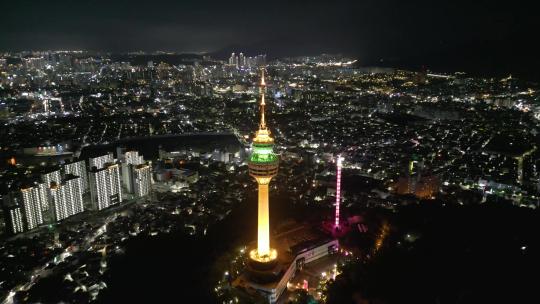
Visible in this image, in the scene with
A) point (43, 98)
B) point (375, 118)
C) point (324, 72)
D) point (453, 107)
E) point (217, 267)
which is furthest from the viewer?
point (324, 72)

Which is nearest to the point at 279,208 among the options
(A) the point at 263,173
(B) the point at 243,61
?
(A) the point at 263,173

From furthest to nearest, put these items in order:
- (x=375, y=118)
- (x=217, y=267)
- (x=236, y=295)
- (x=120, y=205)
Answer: (x=375, y=118)
(x=120, y=205)
(x=217, y=267)
(x=236, y=295)

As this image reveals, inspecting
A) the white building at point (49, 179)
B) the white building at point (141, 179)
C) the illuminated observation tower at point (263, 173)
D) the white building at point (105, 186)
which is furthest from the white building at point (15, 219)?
the illuminated observation tower at point (263, 173)

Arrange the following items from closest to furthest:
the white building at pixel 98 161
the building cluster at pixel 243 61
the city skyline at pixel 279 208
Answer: the city skyline at pixel 279 208 < the white building at pixel 98 161 < the building cluster at pixel 243 61

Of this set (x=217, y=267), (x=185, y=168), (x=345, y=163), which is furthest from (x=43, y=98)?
(x=217, y=267)

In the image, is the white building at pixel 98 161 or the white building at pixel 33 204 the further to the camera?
the white building at pixel 98 161

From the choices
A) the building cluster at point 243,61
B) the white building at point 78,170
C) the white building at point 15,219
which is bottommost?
the white building at point 15,219

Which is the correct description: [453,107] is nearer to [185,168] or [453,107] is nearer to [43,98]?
[185,168]

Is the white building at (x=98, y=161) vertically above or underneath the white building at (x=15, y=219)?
above

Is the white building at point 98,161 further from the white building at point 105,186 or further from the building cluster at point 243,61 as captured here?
the building cluster at point 243,61

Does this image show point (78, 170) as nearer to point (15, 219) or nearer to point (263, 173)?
point (15, 219)
